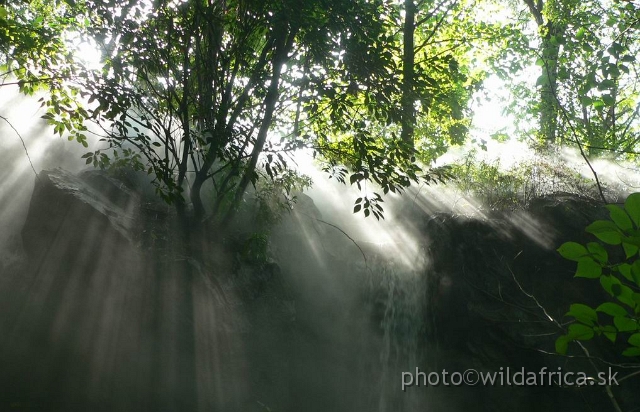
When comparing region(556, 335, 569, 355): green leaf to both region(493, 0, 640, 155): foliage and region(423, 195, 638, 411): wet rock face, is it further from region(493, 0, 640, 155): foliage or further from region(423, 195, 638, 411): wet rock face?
region(423, 195, 638, 411): wet rock face

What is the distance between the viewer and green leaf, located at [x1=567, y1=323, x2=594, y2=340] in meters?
1.21

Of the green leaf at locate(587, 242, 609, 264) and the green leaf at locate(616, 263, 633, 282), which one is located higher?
the green leaf at locate(587, 242, 609, 264)

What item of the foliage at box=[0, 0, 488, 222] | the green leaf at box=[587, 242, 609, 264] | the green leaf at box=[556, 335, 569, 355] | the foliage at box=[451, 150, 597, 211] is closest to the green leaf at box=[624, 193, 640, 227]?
the green leaf at box=[587, 242, 609, 264]

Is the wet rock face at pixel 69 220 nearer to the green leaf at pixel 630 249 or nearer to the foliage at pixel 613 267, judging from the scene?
the foliage at pixel 613 267

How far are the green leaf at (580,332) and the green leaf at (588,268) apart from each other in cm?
15

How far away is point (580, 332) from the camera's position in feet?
3.98

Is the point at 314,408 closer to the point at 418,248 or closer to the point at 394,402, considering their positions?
the point at 394,402

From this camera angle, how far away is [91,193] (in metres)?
8.52

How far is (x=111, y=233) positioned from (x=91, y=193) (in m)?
1.28

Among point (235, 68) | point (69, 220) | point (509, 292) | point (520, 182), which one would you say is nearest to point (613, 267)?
point (235, 68)

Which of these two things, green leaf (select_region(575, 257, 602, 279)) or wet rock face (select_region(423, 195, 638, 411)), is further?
wet rock face (select_region(423, 195, 638, 411))

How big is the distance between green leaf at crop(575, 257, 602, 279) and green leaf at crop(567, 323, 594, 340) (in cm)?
15

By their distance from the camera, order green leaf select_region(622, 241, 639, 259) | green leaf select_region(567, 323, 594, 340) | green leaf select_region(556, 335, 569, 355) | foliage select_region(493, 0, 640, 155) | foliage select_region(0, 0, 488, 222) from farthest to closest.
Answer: foliage select_region(0, 0, 488, 222)
foliage select_region(493, 0, 640, 155)
green leaf select_region(556, 335, 569, 355)
green leaf select_region(567, 323, 594, 340)
green leaf select_region(622, 241, 639, 259)

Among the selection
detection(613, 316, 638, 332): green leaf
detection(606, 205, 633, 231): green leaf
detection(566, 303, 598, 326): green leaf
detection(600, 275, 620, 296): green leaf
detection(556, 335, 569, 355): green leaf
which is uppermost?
detection(606, 205, 633, 231): green leaf
